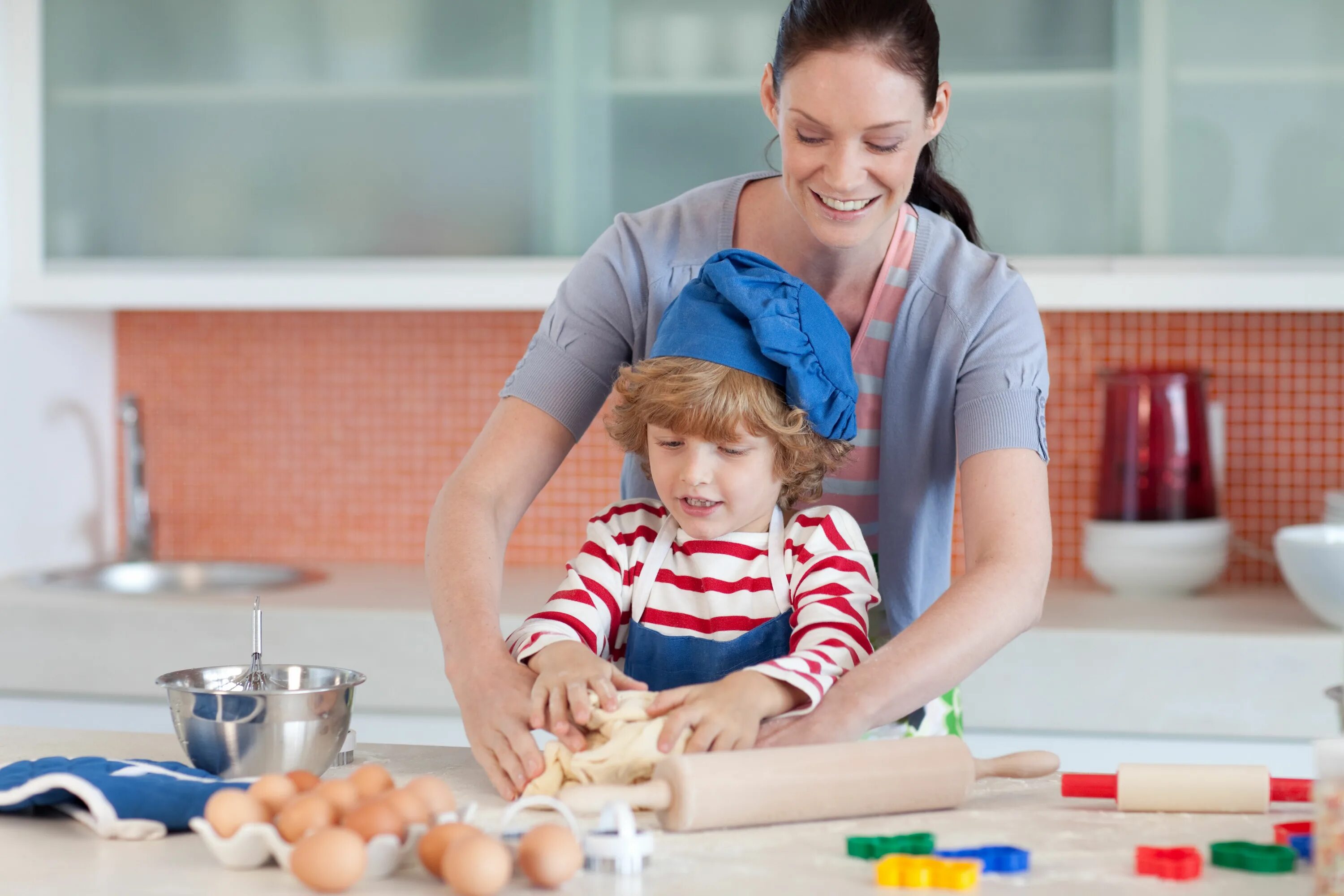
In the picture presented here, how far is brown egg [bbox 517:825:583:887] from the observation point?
2.69 ft

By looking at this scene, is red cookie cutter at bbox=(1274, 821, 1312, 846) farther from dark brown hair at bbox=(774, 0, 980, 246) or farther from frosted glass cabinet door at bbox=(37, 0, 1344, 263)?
frosted glass cabinet door at bbox=(37, 0, 1344, 263)

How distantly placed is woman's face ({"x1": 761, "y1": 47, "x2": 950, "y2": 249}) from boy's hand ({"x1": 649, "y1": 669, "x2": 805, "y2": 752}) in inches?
16.7

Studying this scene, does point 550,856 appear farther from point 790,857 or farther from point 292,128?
point 292,128

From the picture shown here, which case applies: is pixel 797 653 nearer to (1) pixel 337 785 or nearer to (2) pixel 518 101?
(1) pixel 337 785

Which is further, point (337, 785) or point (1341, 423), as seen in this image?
point (1341, 423)

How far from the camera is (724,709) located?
1052 mm

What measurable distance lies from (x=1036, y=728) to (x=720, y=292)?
119 cm

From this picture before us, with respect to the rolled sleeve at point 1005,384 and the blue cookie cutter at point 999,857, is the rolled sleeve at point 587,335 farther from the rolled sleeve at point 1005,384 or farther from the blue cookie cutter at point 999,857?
the blue cookie cutter at point 999,857

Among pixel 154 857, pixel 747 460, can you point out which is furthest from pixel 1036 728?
pixel 154 857

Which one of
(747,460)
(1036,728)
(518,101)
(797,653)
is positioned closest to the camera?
(797,653)

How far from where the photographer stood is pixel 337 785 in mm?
907

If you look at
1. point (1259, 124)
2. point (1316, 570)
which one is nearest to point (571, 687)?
point (1316, 570)

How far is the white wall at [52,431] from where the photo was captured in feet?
8.54

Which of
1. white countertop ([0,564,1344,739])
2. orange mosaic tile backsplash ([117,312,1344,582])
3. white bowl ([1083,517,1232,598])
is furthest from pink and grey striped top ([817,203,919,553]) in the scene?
orange mosaic tile backsplash ([117,312,1344,582])
